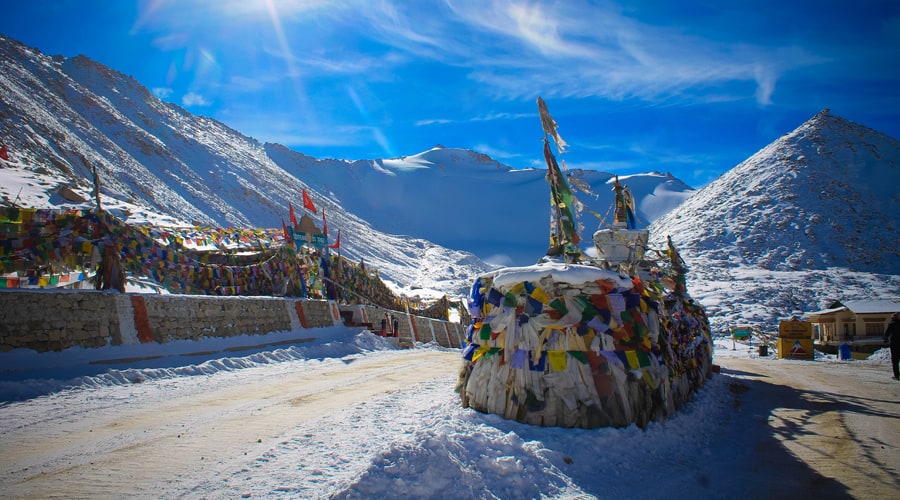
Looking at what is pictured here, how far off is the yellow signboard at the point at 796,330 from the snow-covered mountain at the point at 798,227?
16.9 meters

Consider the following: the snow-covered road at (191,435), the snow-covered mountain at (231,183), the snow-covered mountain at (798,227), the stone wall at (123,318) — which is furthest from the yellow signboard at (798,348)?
the stone wall at (123,318)

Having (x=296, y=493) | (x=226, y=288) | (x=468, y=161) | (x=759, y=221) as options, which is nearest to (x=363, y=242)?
(x=759, y=221)

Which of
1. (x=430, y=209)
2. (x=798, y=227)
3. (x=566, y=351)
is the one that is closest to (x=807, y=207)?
(x=798, y=227)

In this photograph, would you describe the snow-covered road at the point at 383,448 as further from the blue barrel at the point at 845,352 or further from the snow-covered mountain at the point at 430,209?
the snow-covered mountain at the point at 430,209

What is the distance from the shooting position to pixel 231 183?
262 ft

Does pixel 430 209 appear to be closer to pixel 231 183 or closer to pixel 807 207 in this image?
pixel 231 183

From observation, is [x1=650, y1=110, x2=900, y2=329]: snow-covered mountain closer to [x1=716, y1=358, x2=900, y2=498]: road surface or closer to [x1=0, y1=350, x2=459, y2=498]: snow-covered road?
[x1=716, y1=358, x2=900, y2=498]: road surface

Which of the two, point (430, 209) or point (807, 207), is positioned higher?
point (430, 209)

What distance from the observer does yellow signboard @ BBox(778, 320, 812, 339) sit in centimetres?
2611

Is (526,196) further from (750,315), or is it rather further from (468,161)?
(750,315)

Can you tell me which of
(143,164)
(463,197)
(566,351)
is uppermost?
(463,197)

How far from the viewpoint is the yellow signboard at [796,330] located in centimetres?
2611

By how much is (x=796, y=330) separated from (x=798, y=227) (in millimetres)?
53503

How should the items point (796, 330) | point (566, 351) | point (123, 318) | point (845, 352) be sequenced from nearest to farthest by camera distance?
point (566, 351) < point (123, 318) < point (845, 352) < point (796, 330)
